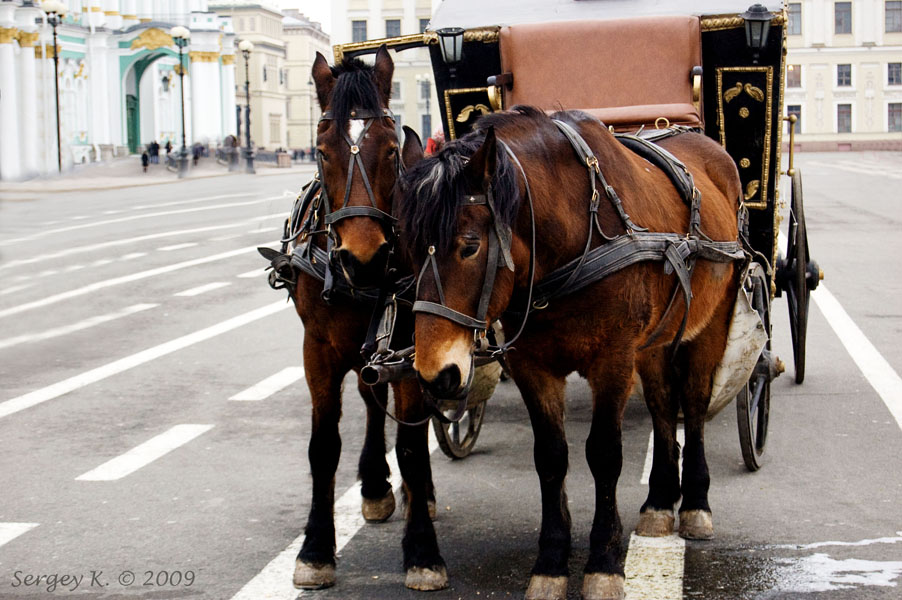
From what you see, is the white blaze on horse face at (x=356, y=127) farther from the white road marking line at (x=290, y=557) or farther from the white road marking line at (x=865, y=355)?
the white road marking line at (x=865, y=355)

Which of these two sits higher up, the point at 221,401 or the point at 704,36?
the point at 704,36

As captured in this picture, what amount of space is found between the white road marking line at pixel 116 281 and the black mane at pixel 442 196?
33.8ft

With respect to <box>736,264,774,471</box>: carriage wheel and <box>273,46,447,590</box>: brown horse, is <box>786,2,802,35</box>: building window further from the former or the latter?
<box>273,46,447,590</box>: brown horse

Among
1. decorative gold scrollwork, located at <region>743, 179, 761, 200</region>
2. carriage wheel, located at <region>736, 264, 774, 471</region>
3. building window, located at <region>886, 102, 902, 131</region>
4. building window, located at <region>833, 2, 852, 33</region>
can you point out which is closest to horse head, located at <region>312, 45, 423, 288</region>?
carriage wheel, located at <region>736, 264, 774, 471</region>

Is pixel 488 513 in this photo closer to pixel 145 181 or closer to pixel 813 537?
pixel 813 537

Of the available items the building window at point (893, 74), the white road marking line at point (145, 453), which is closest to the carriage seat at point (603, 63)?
the white road marking line at point (145, 453)

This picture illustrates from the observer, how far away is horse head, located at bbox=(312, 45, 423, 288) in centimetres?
511

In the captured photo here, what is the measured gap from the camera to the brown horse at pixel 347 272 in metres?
5.21

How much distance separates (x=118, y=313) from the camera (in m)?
14.9

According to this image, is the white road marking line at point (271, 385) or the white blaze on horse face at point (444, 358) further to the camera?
the white road marking line at point (271, 385)

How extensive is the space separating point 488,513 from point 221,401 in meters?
4.03

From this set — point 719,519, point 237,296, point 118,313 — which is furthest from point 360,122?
point 237,296

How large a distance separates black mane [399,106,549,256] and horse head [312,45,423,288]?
0.36m

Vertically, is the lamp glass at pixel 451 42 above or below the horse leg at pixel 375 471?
above
